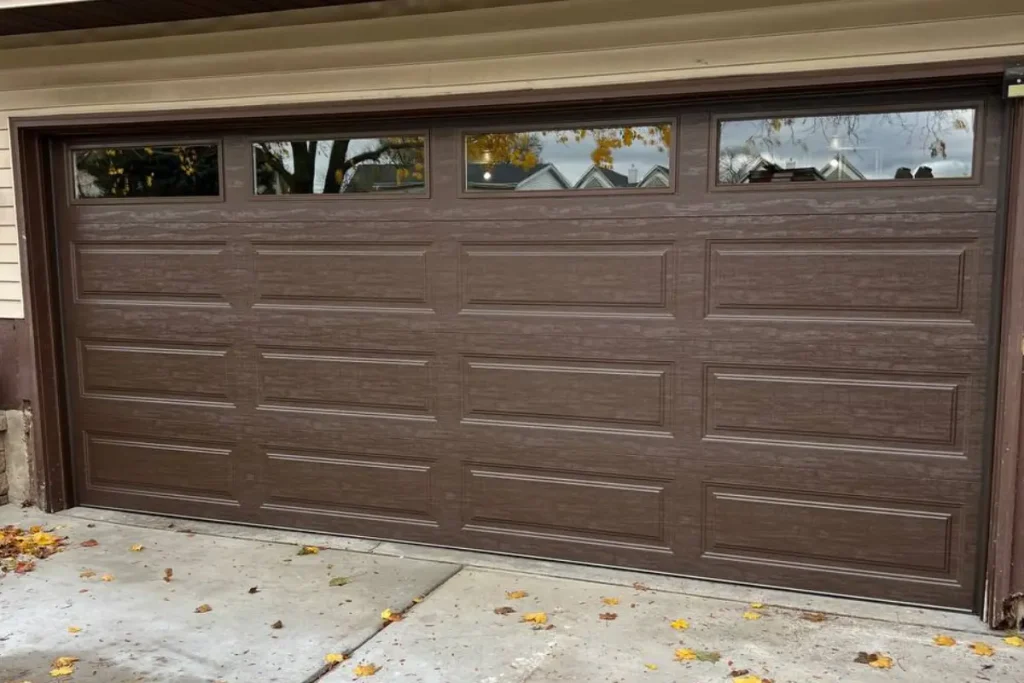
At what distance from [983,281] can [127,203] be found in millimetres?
4678

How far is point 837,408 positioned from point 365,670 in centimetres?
237

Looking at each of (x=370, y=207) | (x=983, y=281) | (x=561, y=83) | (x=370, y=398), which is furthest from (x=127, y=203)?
(x=983, y=281)

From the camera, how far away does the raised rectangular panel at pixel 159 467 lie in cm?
518

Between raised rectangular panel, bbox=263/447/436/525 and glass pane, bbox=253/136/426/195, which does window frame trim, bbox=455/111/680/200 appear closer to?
glass pane, bbox=253/136/426/195

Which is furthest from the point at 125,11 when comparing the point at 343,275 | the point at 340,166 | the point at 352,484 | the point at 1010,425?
the point at 1010,425

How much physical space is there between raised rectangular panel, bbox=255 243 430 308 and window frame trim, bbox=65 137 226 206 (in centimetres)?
47

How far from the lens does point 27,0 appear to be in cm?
420

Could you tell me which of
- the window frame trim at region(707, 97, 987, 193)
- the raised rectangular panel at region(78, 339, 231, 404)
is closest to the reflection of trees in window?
the window frame trim at region(707, 97, 987, 193)

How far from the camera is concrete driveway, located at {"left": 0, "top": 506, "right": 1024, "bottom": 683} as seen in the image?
11.0ft

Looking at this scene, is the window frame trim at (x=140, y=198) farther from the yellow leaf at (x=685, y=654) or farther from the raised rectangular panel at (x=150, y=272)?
the yellow leaf at (x=685, y=654)

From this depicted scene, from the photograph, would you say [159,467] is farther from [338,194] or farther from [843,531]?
[843,531]

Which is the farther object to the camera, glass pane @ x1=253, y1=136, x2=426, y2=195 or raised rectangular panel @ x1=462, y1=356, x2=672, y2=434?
glass pane @ x1=253, y1=136, x2=426, y2=195

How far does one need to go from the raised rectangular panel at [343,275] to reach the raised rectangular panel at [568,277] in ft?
0.97

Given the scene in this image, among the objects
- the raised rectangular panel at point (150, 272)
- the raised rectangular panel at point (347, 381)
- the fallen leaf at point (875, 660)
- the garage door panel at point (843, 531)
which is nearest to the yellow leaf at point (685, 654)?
the fallen leaf at point (875, 660)
